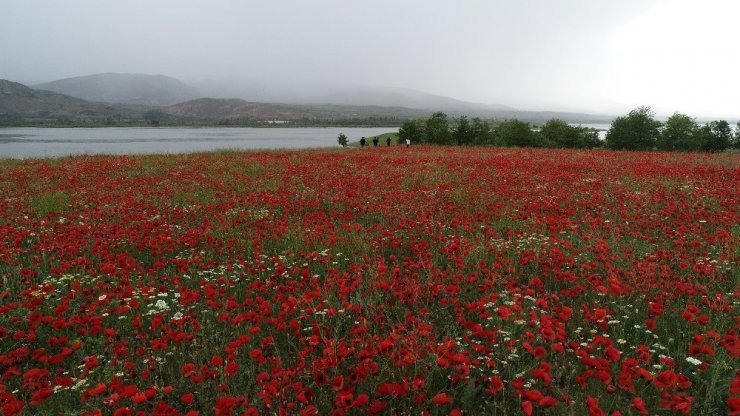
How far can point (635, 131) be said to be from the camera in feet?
128

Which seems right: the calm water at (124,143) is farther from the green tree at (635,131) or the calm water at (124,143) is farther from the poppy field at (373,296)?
the green tree at (635,131)

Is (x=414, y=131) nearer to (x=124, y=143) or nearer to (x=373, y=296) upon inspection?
(x=373, y=296)

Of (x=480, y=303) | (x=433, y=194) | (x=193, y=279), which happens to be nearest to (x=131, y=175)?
(x=433, y=194)

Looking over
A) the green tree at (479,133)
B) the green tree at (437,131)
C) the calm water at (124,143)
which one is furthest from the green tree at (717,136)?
the calm water at (124,143)

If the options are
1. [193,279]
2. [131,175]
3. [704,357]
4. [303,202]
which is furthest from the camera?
[131,175]

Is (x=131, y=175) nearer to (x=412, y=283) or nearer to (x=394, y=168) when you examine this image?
(x=394, y=168)

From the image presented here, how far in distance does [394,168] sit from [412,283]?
1478cm

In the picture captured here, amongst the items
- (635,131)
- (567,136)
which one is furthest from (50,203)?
(567,136)

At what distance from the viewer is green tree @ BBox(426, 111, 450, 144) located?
171ft

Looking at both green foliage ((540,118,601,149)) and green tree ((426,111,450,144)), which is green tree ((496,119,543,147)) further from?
green tree ((426,111,450,144))

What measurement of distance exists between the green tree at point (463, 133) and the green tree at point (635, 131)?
15.5 m

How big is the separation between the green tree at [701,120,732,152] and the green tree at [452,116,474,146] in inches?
883

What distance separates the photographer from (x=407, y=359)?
3.20 metres

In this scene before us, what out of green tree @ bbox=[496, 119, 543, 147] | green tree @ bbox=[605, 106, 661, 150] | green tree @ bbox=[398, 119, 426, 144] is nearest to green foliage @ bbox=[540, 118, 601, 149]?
green tree @ bbox=[496, 119, 543, 147]
